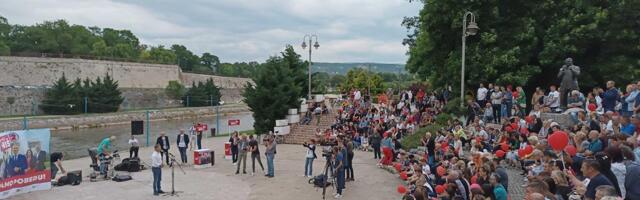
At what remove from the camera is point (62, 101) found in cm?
5378

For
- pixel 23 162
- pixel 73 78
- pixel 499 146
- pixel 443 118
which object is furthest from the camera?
pixel 73 78

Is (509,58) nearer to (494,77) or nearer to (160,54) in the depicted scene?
(494,77)

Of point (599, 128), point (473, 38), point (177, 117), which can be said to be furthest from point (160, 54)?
point (599, 128)

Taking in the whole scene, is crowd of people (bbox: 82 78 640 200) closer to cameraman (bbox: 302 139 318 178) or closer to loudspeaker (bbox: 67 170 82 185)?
cameraman (bbox: 302 139 318 178)

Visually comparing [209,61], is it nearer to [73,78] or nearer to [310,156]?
[73,78]

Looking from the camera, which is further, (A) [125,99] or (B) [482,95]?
(A) [125,99]

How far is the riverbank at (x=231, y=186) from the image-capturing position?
14.7 meters

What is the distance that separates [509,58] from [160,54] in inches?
4070

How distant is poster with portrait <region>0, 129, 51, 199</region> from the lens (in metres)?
13.7

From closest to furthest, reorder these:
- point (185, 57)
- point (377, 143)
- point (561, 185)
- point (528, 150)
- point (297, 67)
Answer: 1. point (561, 185)
2. point (528, 150)
3. point (377, 143)
4. point (297, 67)
5. point (185, 57)

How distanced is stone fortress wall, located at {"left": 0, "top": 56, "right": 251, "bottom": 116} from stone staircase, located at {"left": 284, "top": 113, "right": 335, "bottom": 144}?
38.0 m

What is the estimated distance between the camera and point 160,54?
115000 millimetres

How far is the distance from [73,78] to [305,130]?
54068 millimetres

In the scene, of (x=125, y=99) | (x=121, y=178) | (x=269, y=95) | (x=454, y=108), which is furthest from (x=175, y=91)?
(x=121, y=178)
